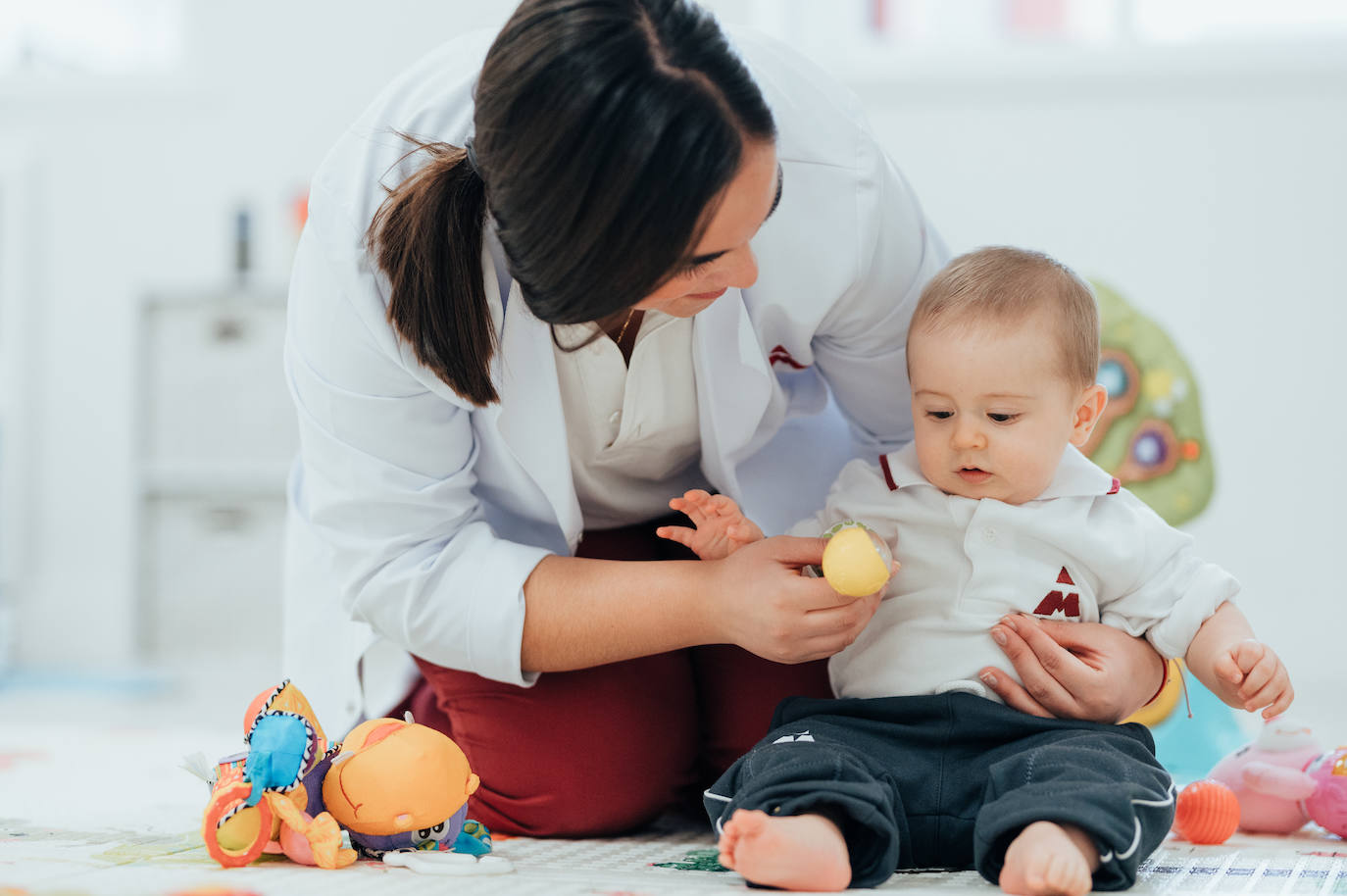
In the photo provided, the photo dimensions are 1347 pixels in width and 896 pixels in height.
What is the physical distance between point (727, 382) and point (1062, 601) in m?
0.31

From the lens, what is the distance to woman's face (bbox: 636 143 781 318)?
739mm

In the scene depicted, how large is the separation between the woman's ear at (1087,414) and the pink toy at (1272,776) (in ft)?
0.94

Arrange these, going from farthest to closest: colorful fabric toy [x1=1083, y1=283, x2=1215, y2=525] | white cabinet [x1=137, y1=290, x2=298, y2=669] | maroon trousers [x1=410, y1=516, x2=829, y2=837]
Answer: white cabinet [x1=137, y1=290, x2=298, y2=669] → colorful fabric toy [x1=1083, y1=283, x2=1215, y2=525] → maroon trousers [x1=410, y1=516, x2=829, y2=837]

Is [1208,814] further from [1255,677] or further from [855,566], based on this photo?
[855,566]

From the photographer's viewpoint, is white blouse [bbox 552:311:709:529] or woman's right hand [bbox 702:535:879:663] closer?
woman's right hand [bbox 702:535:879:663]

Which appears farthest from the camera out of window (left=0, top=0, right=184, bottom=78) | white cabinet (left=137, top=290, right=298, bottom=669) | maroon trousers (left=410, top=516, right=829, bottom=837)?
window (left=0, top=0, right=184, bottom=78)

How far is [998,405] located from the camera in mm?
902

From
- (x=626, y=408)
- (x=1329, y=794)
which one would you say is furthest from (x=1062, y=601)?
(x=626, y=408)

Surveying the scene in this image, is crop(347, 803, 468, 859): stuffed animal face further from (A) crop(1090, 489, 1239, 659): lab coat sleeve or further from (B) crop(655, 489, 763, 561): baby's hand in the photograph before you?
(A) crop(1090, 489, 1239, 659): lab coat sleeve

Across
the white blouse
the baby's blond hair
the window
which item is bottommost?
the white blouse

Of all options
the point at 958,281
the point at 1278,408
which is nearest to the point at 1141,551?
the point at 958,281

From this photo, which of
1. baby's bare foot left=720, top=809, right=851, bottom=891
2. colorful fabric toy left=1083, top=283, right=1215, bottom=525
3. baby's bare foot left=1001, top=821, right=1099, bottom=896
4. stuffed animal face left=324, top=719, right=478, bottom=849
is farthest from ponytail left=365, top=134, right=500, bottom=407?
colorful fabric toy left=1083, top=283, right=1215, bottom=525

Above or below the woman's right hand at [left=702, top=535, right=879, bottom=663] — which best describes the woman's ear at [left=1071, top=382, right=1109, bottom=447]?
Result: above

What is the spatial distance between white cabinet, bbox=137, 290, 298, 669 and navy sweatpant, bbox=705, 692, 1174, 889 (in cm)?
172
